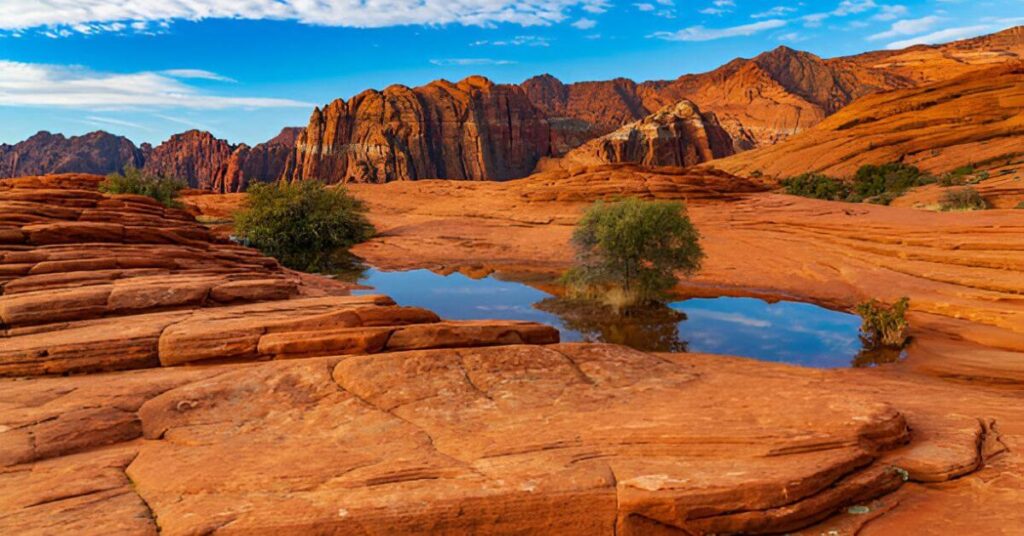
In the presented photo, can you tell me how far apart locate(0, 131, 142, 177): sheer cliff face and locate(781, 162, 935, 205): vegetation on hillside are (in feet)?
481

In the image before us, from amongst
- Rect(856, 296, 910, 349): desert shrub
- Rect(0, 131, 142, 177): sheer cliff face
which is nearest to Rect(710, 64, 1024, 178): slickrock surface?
Rect(856, 296, 910, 349): desert shrub

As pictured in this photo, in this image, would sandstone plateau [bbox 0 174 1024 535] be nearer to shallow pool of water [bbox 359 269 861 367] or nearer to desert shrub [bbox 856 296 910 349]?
desert shrub [bbox 856 296 910 349]

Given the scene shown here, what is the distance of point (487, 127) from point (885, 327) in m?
96.7

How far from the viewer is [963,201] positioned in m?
34.2

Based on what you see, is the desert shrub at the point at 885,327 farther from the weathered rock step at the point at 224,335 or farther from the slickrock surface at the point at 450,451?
the weathered rock step at the point at 224,335

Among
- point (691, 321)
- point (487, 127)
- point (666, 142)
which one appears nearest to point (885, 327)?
point (691, 321)

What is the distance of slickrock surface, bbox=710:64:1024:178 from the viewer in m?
52.3

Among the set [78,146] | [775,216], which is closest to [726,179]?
[775,216]

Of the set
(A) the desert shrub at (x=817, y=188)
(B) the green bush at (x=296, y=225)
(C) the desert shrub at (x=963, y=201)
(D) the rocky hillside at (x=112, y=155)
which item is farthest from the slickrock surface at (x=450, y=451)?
(D) the rocky hillside at (x=112, y=155)

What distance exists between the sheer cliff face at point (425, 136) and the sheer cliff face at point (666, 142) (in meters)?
17.9

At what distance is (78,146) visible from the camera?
5463 inches

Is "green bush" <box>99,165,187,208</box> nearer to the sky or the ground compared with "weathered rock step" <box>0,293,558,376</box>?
nearer to the sky

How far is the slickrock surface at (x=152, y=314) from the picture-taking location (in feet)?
30.9

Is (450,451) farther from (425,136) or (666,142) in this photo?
(425,136)
